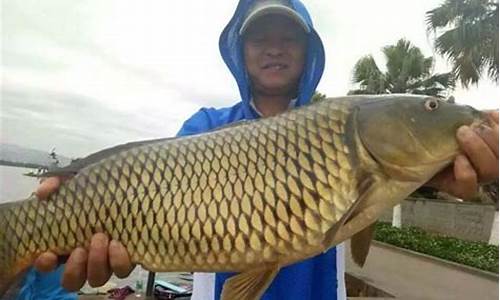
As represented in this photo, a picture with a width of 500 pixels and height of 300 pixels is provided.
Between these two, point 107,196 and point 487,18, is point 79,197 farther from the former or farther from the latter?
point 487,18

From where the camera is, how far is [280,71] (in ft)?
7.55

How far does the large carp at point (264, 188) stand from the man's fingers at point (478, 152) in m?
0.04

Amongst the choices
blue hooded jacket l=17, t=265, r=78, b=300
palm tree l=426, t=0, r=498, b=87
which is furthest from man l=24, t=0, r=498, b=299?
palm tree l=426, t=0, r=498, b=87

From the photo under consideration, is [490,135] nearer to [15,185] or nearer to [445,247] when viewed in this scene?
[15,185]

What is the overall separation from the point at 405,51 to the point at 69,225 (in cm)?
2308

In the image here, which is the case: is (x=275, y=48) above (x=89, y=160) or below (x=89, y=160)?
above

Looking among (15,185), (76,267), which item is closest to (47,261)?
(76,267)

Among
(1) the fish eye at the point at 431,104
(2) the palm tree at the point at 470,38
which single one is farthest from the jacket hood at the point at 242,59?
(2) the palm tree at the point at 470,38

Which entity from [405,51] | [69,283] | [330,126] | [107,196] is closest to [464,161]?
[330,126]

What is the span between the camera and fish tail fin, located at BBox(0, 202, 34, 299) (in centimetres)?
182

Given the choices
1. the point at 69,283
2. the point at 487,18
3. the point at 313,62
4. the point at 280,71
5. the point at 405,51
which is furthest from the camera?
the point at 405,51

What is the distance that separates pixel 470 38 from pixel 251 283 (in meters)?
15.2

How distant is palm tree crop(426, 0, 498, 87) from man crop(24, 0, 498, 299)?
13485 millimetres

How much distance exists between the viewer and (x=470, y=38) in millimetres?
15289
